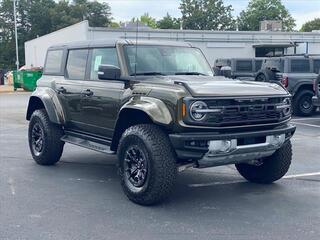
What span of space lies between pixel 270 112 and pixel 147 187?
1.66 metres

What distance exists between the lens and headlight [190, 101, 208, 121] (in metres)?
5.38

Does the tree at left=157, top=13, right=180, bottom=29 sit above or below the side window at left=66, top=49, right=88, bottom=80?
above

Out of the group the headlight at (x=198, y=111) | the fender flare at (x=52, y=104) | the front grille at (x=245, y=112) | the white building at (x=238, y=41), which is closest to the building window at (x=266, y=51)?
the white building at (x=238, y=41)

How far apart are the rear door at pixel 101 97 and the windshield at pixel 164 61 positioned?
241 mm

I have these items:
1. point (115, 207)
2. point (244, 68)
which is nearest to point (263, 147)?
point (115, 207)

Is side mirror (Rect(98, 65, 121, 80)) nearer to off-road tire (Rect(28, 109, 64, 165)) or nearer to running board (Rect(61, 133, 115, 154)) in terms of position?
running board (Rect(61, 133, 115, 154))

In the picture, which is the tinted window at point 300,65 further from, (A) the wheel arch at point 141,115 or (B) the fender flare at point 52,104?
(A) the wheel arch at point 141,115

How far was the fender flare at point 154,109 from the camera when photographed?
5489mm

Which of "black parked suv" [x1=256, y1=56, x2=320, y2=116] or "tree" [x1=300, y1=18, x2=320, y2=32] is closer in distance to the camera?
"black parked suv" [x1=256, y1=56, x2=320, y2=116]

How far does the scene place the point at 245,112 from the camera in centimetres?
564

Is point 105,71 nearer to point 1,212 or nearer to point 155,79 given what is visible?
point 155,79

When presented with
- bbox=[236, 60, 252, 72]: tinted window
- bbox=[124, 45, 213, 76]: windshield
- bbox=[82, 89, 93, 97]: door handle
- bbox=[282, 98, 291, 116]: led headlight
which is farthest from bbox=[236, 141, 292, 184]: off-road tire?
bbox=[236, 60, 252, 72]: tinted window

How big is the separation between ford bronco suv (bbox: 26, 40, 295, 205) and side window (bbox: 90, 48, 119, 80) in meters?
0.01

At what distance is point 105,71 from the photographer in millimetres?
6117
